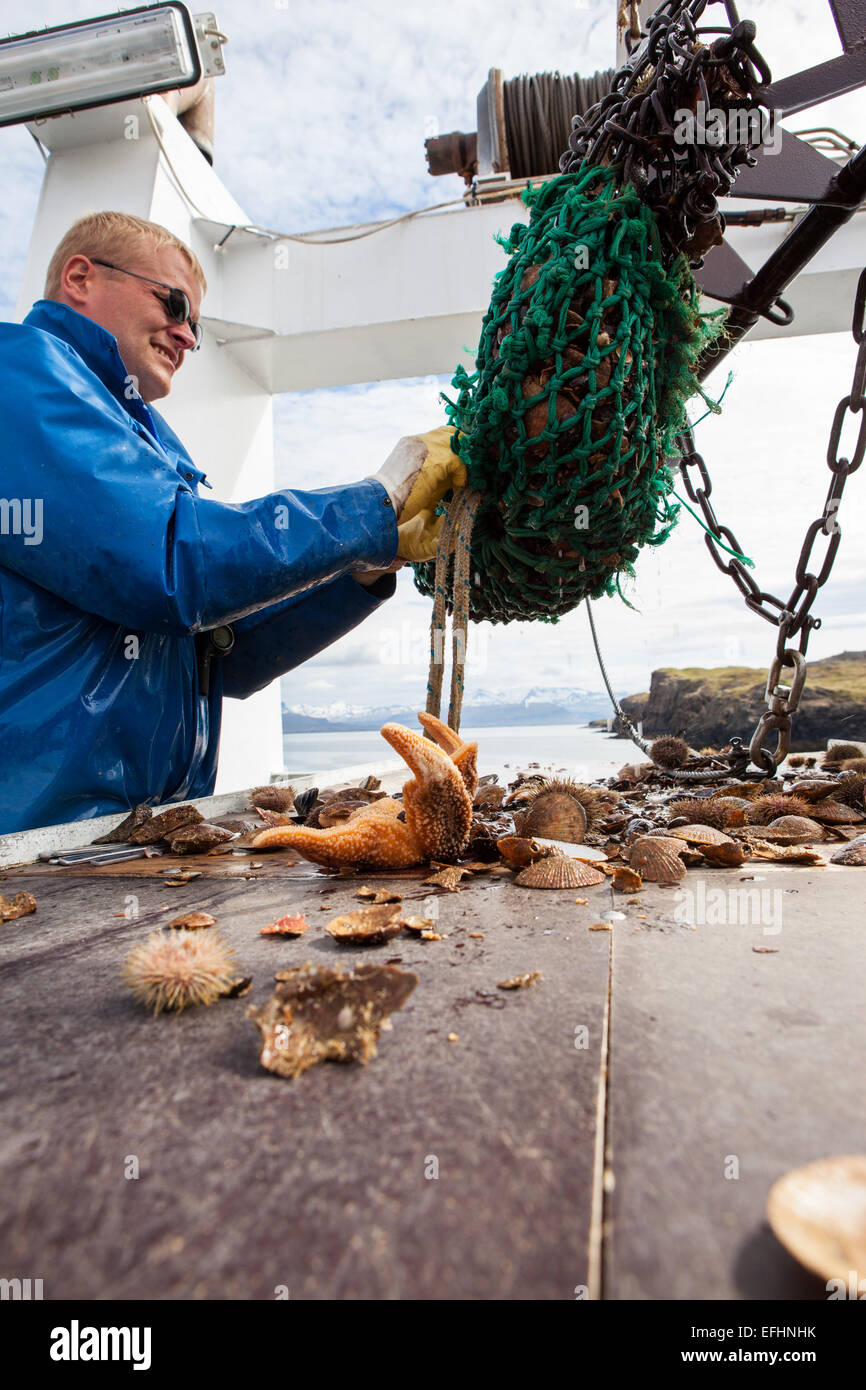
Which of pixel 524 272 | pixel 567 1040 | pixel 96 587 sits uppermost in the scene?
pixel 524 272

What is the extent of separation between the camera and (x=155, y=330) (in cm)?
231

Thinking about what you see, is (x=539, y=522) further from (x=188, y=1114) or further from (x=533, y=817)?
(x=188, y=1114)

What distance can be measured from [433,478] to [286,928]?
1299 mm

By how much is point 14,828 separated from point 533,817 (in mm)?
1359

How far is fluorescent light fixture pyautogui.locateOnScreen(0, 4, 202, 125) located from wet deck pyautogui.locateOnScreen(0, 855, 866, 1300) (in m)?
4.33

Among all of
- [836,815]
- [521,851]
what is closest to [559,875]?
[521,851]

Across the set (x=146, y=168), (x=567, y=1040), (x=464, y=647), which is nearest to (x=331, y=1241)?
(x=567, y=1040)

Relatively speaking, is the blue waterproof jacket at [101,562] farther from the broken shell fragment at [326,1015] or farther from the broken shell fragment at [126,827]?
the broken shell fragment at [326,1015]

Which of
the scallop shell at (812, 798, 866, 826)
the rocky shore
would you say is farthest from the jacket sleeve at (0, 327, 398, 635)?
the rocky shore

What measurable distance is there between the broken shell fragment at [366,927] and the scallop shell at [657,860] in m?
0.52

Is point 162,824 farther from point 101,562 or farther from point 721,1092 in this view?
point 721,1092

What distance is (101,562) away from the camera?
1.68m

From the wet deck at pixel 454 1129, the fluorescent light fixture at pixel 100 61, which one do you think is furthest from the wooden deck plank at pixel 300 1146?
the fluorescent light fixture at pixel 100 61

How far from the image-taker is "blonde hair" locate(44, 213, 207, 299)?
2.27m
